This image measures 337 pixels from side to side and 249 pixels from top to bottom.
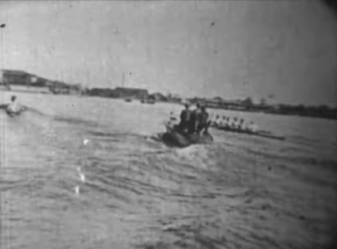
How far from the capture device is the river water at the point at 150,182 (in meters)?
1.21

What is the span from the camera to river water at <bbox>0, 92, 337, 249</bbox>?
47.8 inches

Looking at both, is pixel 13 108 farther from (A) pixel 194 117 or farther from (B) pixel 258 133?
(B) pixel 258 133

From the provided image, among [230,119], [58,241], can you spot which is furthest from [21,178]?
[230,119]

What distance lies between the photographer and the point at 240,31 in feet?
4.25

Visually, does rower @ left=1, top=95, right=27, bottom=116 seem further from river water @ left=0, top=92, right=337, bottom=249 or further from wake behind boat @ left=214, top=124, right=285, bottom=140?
wake behind boat @ left=214, top=124, right=285, bottom=140

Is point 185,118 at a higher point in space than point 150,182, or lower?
higher

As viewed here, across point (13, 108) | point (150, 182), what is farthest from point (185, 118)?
point (13, 108)

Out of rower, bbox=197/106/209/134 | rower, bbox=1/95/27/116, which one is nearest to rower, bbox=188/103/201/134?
rower, bbox=197/106/209/134

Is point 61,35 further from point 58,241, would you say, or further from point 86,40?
point 58,241

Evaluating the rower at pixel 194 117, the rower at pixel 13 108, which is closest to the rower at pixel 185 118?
the rower at pixel 194 117

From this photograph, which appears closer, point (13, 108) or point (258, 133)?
point (13, 108)

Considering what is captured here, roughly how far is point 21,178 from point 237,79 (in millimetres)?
585

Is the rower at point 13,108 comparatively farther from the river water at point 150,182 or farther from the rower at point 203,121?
the rower at point 203,121

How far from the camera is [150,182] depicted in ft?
4.17
